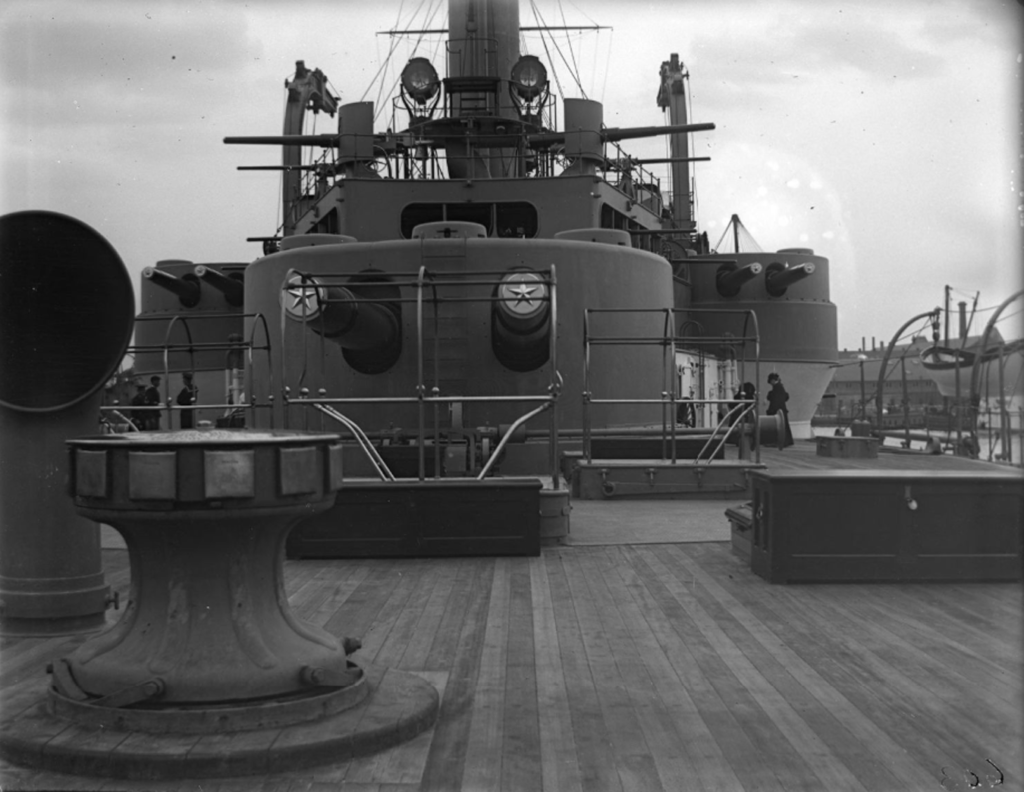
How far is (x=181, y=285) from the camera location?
18969 mm

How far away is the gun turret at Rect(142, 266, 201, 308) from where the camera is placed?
60.0 ft

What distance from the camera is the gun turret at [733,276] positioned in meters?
20.8

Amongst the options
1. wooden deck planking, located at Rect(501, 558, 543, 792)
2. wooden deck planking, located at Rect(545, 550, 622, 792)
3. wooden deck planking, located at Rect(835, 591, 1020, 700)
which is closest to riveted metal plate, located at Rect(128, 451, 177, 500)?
wooden deck planking, located at Rect(501, 558, 543, 792)

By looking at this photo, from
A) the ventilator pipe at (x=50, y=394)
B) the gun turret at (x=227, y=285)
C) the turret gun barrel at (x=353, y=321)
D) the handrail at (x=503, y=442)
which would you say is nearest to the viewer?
the ventilator pipe at (x=50, y=394)

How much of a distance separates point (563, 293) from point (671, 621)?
25.2 feet

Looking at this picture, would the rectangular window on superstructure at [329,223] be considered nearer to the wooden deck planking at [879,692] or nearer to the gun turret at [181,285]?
the gun turret at [181,285]

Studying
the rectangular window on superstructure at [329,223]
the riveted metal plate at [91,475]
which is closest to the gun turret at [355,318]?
the rectangular window on superstructure at [329,223]

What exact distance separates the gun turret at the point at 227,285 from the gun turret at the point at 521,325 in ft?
25.8

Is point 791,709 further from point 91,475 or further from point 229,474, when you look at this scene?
point 91,475

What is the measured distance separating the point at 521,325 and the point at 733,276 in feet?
36.6

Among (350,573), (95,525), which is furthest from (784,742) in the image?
(350,573)

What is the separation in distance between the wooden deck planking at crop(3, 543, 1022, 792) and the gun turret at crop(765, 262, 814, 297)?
15.3m

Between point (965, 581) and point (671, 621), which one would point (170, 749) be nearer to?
point (671, 621)

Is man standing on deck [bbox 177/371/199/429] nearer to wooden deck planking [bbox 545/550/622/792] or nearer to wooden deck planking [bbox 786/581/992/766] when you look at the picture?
wooden deck planking [bbox 545/550/622/792]
